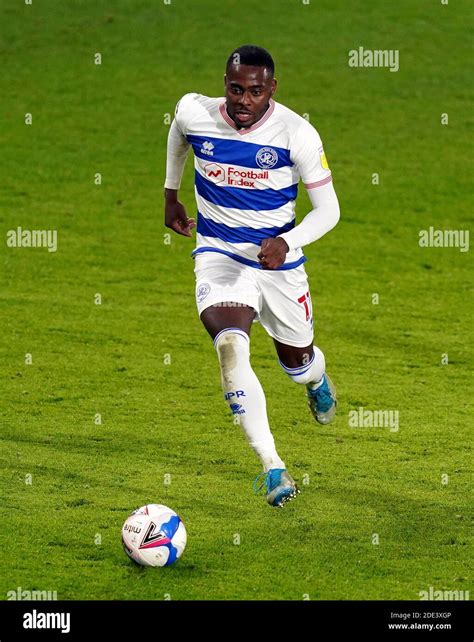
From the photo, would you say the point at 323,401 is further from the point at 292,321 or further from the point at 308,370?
the point at 292,321

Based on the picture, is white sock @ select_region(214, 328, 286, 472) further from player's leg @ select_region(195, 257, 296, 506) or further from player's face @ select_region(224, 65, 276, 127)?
player's face @ select_region(224, 65, 276, 127)

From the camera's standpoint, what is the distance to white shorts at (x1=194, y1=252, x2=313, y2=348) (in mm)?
9039

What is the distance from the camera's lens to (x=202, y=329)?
15.4 m

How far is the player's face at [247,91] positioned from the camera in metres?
8.66

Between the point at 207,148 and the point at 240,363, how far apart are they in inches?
67.4

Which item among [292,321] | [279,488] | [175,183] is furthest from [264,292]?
[279,488]

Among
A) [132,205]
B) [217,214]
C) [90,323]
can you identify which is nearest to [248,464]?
[217,214]

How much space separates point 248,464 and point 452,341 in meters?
5.64

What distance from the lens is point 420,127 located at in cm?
2380

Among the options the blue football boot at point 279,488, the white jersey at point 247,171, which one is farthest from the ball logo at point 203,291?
the blue football boot at point 279,488
